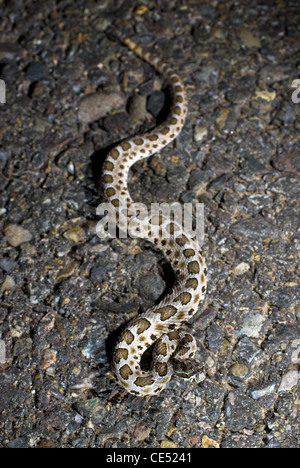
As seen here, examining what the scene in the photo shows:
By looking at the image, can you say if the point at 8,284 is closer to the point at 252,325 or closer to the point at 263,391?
the point at 252,325

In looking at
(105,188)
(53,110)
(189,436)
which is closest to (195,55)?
(53,110)

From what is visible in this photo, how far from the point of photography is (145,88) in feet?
26.9

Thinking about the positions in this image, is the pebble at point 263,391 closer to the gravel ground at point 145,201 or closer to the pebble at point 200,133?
the gravel ground at point 145,201

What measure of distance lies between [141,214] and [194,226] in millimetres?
755

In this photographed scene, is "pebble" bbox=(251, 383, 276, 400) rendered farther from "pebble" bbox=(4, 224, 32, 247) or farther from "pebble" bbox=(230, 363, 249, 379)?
"pebble" bbox=(4, 224, 32, 247)

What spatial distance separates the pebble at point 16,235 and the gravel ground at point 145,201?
3cm

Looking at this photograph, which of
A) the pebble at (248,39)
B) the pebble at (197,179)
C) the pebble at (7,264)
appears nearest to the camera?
the pebble at (7,264)

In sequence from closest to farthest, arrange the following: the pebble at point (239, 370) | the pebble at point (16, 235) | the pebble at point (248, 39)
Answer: the pebble at point (239, 370)
the pebble at point (16, 235)
the pebble at point (248, 39)

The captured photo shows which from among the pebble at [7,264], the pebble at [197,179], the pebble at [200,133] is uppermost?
the pebble at [200,133]

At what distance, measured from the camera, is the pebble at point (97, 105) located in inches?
313

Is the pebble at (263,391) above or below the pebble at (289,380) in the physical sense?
below

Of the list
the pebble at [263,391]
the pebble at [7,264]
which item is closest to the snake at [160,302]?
the pebble at [263,391]

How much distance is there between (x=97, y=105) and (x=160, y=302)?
3.64 metres

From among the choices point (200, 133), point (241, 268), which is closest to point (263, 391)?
point (241, 268)
